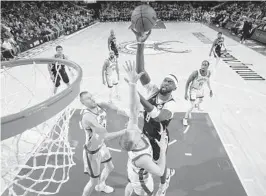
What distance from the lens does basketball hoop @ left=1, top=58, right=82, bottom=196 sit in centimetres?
237

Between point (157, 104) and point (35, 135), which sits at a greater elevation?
point (157, 104)

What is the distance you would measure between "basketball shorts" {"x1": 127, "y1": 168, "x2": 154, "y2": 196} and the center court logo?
10046 millimetres

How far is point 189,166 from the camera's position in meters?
4.37

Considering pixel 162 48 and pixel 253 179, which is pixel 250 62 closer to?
pixel 162 48

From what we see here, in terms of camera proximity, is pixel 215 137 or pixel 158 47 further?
pixel 158 47

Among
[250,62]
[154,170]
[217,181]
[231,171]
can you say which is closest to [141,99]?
[154,170]

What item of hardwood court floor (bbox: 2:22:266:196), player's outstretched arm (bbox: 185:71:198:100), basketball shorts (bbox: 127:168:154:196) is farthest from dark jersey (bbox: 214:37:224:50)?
basketball shorts (bbox: 127:168:154:196)

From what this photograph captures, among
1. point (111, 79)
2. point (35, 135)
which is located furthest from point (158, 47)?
point (35, 135)

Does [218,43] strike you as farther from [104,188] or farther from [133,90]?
[133,90]

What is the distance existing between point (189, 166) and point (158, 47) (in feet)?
34.1

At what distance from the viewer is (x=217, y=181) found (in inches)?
159

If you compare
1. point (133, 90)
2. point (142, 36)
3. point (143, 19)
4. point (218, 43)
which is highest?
point (143, 19)

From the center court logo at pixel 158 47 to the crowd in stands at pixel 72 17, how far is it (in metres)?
4.47

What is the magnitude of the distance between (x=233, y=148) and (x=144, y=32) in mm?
3112
